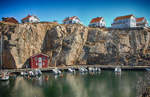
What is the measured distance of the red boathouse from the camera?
70.6 metres

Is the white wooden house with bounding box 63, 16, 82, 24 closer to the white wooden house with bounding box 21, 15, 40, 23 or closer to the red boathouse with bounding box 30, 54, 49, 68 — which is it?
the white wooden house with bounding box 21, 15, 40, 23

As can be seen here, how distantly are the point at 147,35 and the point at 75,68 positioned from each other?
1648 inches

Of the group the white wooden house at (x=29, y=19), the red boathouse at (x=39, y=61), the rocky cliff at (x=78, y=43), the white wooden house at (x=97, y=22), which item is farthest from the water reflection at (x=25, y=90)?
the white wooden house at (x=97, y=22)

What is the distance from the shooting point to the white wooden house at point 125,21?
296 ft

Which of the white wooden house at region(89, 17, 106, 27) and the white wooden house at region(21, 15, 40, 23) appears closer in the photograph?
the white wooden house at region(21, 15, 40, 23)

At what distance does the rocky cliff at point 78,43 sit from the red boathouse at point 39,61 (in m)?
3.28

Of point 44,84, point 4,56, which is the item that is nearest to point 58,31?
point 4,56

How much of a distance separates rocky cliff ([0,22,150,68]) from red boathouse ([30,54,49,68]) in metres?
3.28

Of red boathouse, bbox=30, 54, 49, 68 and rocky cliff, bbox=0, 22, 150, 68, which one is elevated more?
rocky cliff, bbox=0, 22, 150, 68

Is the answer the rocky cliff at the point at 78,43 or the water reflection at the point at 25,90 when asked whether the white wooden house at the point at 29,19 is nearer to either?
the rocky cliff at the point at 78,43

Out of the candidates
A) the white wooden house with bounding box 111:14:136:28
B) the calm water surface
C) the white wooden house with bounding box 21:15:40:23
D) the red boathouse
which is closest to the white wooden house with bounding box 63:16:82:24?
the white wooden house with bounding box 21:15:40:23

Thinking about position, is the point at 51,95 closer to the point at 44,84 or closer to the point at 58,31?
the point at 44,84

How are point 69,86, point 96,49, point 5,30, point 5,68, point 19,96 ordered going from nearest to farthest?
point 19,96 < point 69,86 < point 5,68 < point 5,30 < point 96,49

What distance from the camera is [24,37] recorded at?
7375 centimetres
